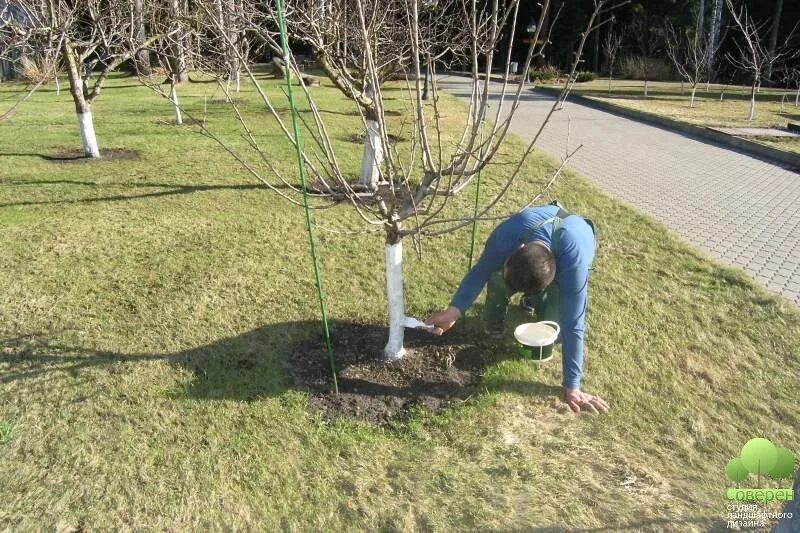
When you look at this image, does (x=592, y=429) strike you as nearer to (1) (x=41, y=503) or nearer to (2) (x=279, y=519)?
(2) (x=279, y=519)

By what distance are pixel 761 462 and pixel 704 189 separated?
657cm

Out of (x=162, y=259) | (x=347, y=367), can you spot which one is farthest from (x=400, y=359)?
(x=162, y=259)

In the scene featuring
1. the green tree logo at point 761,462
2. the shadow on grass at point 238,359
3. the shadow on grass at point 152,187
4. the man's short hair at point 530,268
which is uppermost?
the man's short hair at point 530,268

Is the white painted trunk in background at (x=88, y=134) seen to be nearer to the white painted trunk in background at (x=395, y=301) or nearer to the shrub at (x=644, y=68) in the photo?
the white painted trunk in background at (x=395, y=301)

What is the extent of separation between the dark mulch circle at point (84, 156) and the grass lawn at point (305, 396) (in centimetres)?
265

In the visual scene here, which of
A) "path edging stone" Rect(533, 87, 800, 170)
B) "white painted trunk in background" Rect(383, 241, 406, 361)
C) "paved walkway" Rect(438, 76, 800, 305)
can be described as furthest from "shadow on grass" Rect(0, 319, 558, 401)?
"path edging stone" Rect(533, 87, 800, 170)

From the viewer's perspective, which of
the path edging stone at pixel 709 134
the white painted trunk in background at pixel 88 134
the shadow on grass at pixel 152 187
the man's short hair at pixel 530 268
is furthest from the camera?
the path edging stone at pixel 709 134

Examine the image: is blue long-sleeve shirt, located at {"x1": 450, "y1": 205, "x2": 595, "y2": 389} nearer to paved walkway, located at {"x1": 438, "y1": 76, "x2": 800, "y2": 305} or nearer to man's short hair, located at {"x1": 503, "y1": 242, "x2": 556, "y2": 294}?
man's short hair, located at {"x1": 503, "y1": 242, "x2": 556, "y2": 294}

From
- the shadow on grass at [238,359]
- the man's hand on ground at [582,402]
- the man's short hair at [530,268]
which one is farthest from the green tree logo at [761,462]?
the man's short hair at [530,268]

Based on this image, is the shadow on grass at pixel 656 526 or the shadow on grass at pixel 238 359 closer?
the shadow on grass at pixel 656 526

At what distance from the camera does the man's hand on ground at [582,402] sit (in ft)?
10.2

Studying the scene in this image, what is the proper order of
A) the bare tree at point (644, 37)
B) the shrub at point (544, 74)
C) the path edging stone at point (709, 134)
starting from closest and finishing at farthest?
the path edging stone at point (709, 134) → the shrub at point (544, 74) → the bare tree at point (644, 37)

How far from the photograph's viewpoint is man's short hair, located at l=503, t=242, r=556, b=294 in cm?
267

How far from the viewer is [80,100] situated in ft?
25.7
